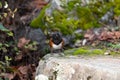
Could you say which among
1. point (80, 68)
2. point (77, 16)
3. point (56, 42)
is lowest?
point (80, 68)

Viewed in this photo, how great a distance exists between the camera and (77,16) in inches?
217

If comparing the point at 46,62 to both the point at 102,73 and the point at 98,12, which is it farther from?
the point at 98,12

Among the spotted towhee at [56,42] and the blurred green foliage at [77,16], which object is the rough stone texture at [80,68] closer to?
the spotted towhee at [56,42]

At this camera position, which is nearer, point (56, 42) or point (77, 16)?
point (56, 42)

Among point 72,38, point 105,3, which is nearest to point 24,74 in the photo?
point 72,38

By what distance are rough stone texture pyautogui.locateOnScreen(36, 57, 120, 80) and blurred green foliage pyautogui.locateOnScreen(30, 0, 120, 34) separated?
4.52ft

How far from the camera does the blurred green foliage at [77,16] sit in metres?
5.41

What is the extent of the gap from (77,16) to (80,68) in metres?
2.03

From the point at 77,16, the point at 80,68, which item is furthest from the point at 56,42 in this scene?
the point at 77,16

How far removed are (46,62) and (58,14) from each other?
5.28 feet

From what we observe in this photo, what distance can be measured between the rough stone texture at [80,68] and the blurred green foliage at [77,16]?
1.38 m

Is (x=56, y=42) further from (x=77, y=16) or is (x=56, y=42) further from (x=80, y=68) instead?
(x=77, y=16)

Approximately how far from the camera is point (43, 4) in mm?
6320

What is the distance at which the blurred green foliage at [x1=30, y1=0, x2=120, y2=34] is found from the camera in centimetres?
541
